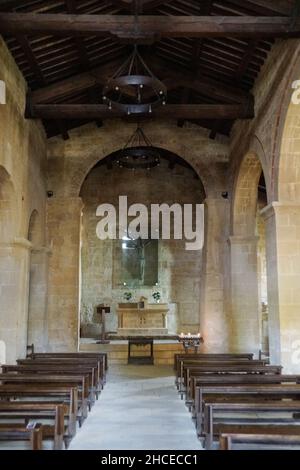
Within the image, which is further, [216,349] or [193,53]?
[216,349]

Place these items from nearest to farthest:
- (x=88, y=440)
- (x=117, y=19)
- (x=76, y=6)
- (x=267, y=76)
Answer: (x=88, y=440), (x=117, y=19), (x=76, y=6), (x=267, y=76)

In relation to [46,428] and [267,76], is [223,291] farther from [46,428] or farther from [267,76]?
[46,428]

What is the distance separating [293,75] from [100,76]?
467 centimetres

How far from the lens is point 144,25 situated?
7.54 m

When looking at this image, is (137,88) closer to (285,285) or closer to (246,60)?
(246,60)

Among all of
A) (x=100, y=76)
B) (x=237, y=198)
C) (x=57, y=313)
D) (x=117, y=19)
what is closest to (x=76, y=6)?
(x=117, y=19)

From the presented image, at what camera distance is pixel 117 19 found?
24.7 feet

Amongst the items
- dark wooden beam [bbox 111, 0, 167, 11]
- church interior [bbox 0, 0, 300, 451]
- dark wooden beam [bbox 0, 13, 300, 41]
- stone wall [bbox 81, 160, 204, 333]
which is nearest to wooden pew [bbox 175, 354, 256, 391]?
church interior [bbox 0, 0, 300, 451]

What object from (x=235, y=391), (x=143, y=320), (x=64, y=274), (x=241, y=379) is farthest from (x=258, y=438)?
(x=143, y=320)

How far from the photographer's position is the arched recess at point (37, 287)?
12055mm

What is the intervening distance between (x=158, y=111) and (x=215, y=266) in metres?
4.81

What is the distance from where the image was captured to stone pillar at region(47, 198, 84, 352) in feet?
41.7

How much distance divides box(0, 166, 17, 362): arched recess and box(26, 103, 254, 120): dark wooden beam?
6.79 feet

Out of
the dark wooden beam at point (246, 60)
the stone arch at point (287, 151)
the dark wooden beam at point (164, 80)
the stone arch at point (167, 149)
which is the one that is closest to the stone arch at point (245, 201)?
the stone arch at point (167, 149)
